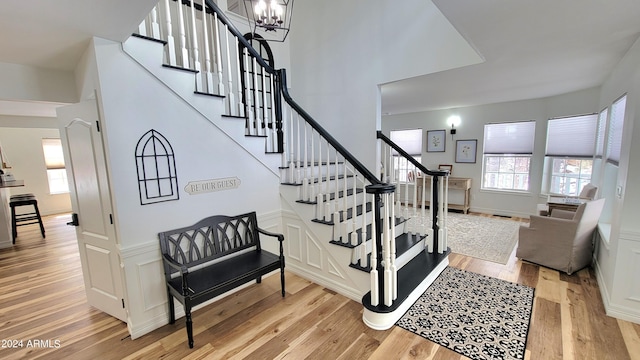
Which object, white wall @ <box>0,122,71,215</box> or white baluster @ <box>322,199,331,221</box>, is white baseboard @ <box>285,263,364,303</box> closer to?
white baluster @ <box>322,199,331,221</box>

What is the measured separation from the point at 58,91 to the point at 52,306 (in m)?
2.15

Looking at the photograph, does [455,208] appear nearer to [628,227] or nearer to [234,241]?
[628,227]

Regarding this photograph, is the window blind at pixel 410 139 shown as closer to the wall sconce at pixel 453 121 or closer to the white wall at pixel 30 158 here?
the wall sconce at pixel 453 121

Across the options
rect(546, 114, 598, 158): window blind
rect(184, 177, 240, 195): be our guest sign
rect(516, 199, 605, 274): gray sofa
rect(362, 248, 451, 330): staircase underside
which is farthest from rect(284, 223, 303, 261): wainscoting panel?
rect(546, 114, 598, 158): window blind

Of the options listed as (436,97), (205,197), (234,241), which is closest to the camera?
(205,197)

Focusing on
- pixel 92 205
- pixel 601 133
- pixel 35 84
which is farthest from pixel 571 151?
pixel 35 84

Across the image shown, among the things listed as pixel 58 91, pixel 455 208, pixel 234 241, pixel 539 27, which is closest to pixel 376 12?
pixel 539 27

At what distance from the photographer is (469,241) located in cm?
426

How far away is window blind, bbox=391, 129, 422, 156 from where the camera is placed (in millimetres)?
6883

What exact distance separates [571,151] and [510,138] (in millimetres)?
1011

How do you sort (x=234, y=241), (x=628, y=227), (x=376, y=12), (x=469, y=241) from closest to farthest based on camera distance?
(x=628, y=227) < (x=234, y=241) < (x=376, y=12) < (x=469, y=241)

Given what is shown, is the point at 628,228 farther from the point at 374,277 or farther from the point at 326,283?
the point at 326,283

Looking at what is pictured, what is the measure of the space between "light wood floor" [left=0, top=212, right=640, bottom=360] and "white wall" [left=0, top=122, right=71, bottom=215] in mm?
4604

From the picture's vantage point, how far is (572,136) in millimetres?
4773
